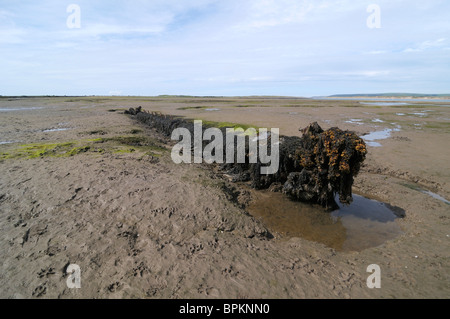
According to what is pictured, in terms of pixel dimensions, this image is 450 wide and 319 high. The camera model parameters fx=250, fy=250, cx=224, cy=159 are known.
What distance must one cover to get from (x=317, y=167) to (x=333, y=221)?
1498 mm

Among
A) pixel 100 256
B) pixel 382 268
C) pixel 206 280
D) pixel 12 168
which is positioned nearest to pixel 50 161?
pixel 12 168

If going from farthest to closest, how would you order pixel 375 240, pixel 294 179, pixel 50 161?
1. pixel 50 161
2. pixel 294 179
3. pixel 375 240

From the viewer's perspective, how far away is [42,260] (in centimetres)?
405

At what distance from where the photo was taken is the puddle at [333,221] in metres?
5.55

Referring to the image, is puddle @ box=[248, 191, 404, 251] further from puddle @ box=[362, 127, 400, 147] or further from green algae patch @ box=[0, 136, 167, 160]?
puddle @ box=[362, 127, 400, 147]

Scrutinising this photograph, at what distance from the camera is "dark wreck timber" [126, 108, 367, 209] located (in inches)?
253

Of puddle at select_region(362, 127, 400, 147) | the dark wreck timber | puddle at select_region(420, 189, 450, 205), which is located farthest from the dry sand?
puddle at select_region(362, 127, 400, 147)

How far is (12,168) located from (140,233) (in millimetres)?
6272
